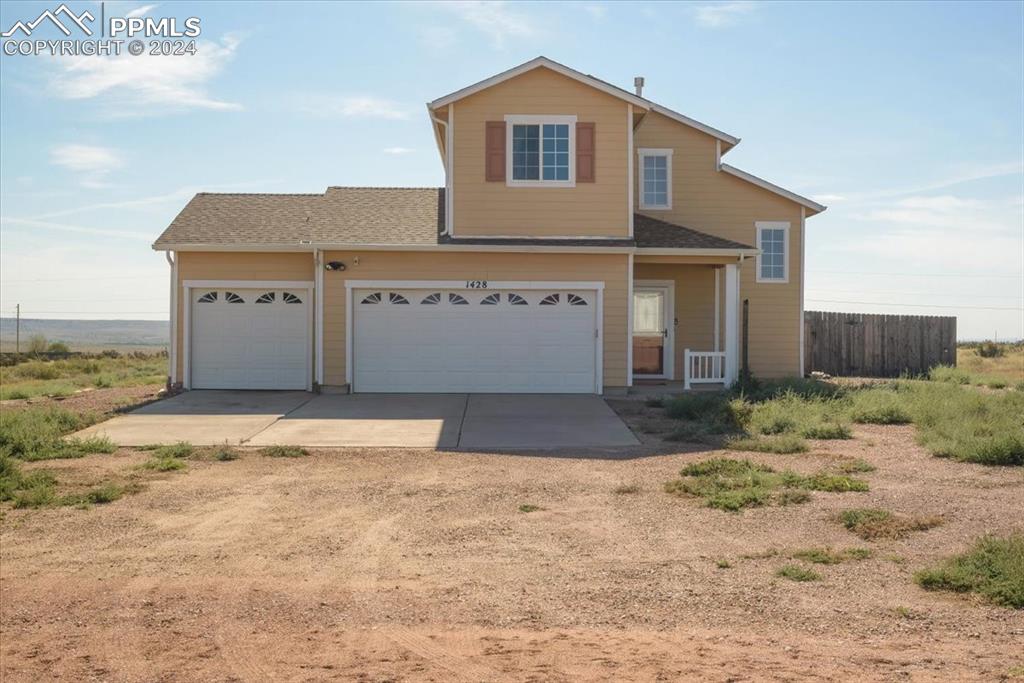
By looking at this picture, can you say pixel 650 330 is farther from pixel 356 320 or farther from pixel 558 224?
pixel 356 320

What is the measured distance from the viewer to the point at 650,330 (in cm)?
2334

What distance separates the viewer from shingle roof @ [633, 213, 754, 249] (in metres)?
20.8

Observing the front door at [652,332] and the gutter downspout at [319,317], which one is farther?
the front door at [652,332]

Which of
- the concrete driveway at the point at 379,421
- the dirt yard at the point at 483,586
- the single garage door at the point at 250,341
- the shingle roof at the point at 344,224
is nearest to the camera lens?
the dirt yard at the point at 483,586

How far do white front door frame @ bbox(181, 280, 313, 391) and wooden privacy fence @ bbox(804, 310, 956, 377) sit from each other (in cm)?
1490

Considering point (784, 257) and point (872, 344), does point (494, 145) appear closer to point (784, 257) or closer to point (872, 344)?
point (784, 257)

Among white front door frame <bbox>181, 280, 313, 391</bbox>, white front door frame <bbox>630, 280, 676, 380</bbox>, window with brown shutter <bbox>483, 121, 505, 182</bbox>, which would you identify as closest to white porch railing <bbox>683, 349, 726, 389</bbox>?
white front door frame <bbox>630, 280, 676, 380</bbox>

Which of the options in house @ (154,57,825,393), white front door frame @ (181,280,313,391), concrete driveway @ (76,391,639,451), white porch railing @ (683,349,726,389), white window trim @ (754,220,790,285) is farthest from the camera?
white window trim @ (754,220,790,285)

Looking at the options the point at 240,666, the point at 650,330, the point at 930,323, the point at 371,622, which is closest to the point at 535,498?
the point at 371,622

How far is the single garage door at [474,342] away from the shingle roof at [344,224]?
1173 millimetres

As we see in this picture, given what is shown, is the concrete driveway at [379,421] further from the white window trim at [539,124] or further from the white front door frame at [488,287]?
the white window trim at [539,124]

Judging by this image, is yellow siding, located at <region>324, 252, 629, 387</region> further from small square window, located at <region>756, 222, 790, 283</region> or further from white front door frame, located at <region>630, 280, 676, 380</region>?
small square window, located at <region>756, 222, 790, 283</region>

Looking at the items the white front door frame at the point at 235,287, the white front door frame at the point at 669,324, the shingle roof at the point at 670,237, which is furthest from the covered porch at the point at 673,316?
the white front door frame at the point at 235,287

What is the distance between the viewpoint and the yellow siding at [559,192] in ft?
66.7
